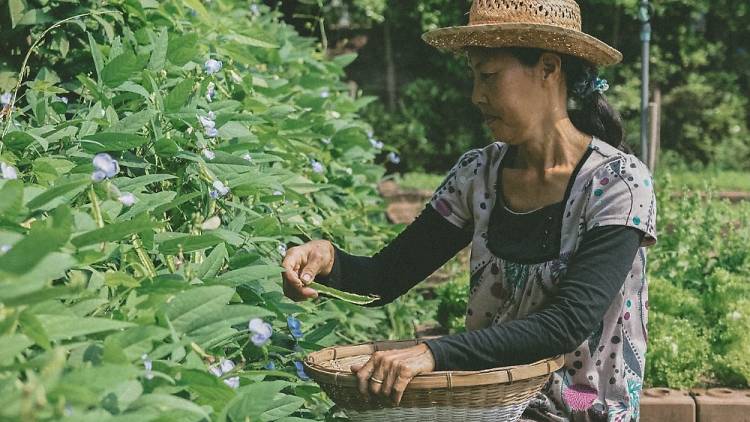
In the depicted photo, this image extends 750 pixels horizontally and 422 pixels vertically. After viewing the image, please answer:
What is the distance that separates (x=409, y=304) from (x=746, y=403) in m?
1.57

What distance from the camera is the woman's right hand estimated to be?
2.38 meters

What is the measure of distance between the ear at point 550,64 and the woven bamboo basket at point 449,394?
74 cm

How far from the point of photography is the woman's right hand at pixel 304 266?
7.81ft

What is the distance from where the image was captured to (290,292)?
94.3 inches

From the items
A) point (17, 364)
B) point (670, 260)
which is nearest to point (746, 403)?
point (670, 260)

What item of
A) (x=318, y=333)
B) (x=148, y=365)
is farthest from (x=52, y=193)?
(x=318, y=333)

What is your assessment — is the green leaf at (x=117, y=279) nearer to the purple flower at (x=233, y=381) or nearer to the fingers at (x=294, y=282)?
the purple flower at (x=233, y=381)

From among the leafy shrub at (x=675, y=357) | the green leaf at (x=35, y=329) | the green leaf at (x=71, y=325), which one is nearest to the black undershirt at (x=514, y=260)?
the green leaf at (x=71, y=325)

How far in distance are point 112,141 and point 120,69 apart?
0.30m

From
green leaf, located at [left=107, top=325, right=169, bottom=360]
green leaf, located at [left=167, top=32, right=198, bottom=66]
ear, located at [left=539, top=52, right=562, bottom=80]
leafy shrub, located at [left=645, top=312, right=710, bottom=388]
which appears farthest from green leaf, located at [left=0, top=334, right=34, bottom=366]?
leafy shrub, located at [left=645, top=312, right=710, bottom=388]

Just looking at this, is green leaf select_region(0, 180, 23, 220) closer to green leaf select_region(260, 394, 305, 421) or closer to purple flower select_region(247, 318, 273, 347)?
purple flower select_region(247, 318, 273, 347)

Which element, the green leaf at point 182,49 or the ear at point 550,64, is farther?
the green leaf at point 182,49

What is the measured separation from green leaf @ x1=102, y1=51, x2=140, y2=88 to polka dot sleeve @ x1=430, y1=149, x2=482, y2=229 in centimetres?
81

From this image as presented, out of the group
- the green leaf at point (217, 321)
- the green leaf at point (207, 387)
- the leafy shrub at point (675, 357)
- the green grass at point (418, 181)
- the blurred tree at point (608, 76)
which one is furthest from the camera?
the blurred tree at point (608, 76)
